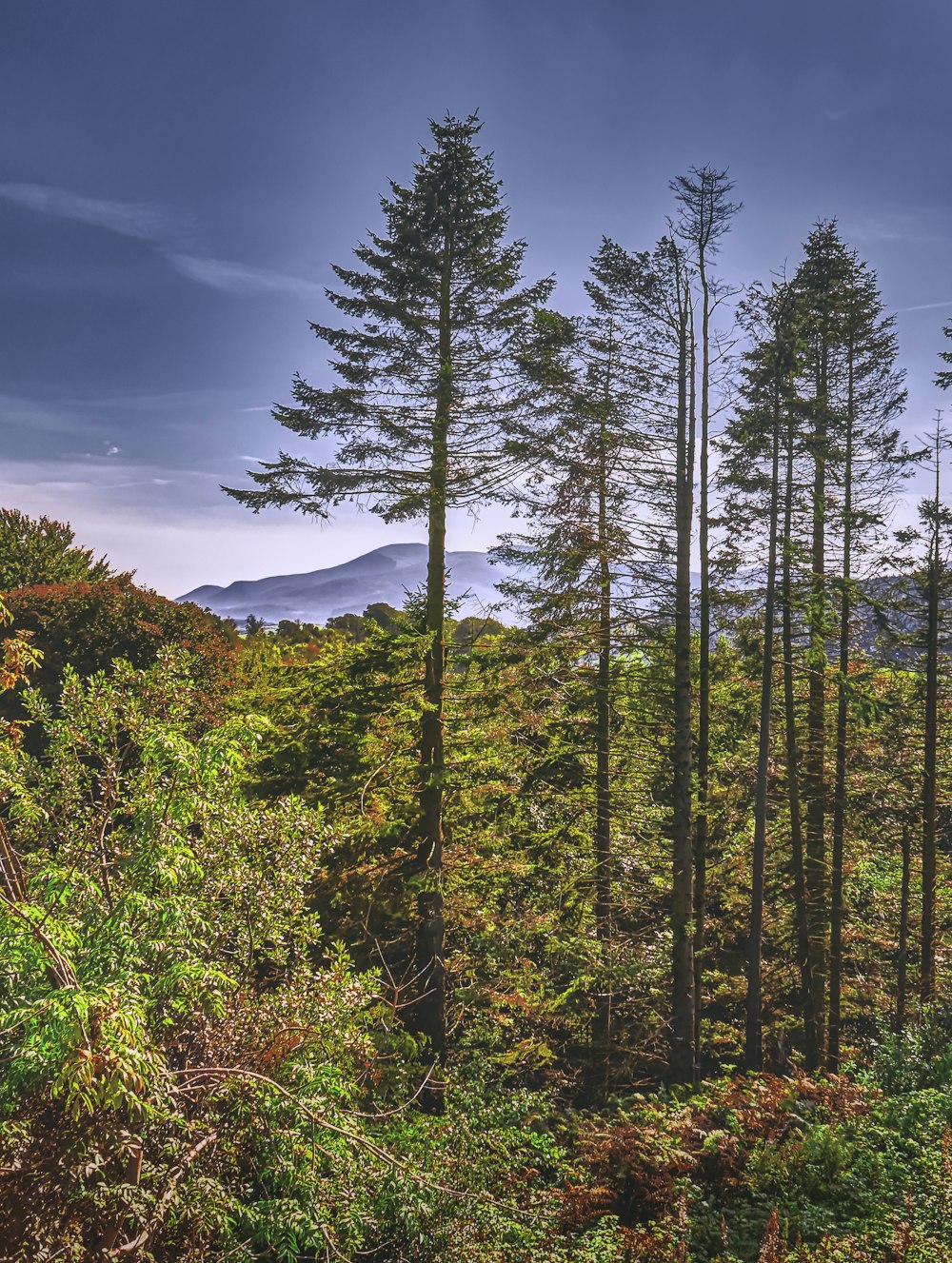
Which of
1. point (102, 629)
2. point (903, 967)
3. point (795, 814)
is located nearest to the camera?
point (795, 814)

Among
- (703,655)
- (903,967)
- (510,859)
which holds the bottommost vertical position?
(903,967)

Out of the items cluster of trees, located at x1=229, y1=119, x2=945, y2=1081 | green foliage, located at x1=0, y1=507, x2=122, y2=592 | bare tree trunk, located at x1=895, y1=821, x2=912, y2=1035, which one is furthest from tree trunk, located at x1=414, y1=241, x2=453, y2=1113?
green foliage, located at x1=0, y1=507, x2=122, y2=592

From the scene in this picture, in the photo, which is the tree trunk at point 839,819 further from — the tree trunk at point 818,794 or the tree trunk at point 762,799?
the tree trunk at point 762,799

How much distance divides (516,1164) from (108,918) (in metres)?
5.60

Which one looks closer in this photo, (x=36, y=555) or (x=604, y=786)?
(x=604, y=786)

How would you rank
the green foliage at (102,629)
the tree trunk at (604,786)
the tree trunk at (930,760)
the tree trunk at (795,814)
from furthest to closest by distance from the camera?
the green foliage at (102,629) < the tree trunk at (930,760) < the tree trunk at (795,814) < the tree trunk at (604,786)

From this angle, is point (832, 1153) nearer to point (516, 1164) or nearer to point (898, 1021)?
point (516, 1164)

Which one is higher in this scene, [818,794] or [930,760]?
[930,760]

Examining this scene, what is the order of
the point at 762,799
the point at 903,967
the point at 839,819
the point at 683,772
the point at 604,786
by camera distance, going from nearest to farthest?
the point at 683,772 → the point at 762,799 → the point at 604,786 → the point at 839,819 → the point at 903,967

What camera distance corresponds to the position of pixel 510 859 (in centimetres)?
1314

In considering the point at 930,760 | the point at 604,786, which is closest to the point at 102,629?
the point at 604,786

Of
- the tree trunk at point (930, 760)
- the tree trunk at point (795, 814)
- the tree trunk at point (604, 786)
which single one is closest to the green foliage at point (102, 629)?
the tree trunk at point (604, 786)

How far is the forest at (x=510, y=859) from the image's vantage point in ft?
16.1

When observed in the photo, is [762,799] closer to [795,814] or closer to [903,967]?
[795,814]
